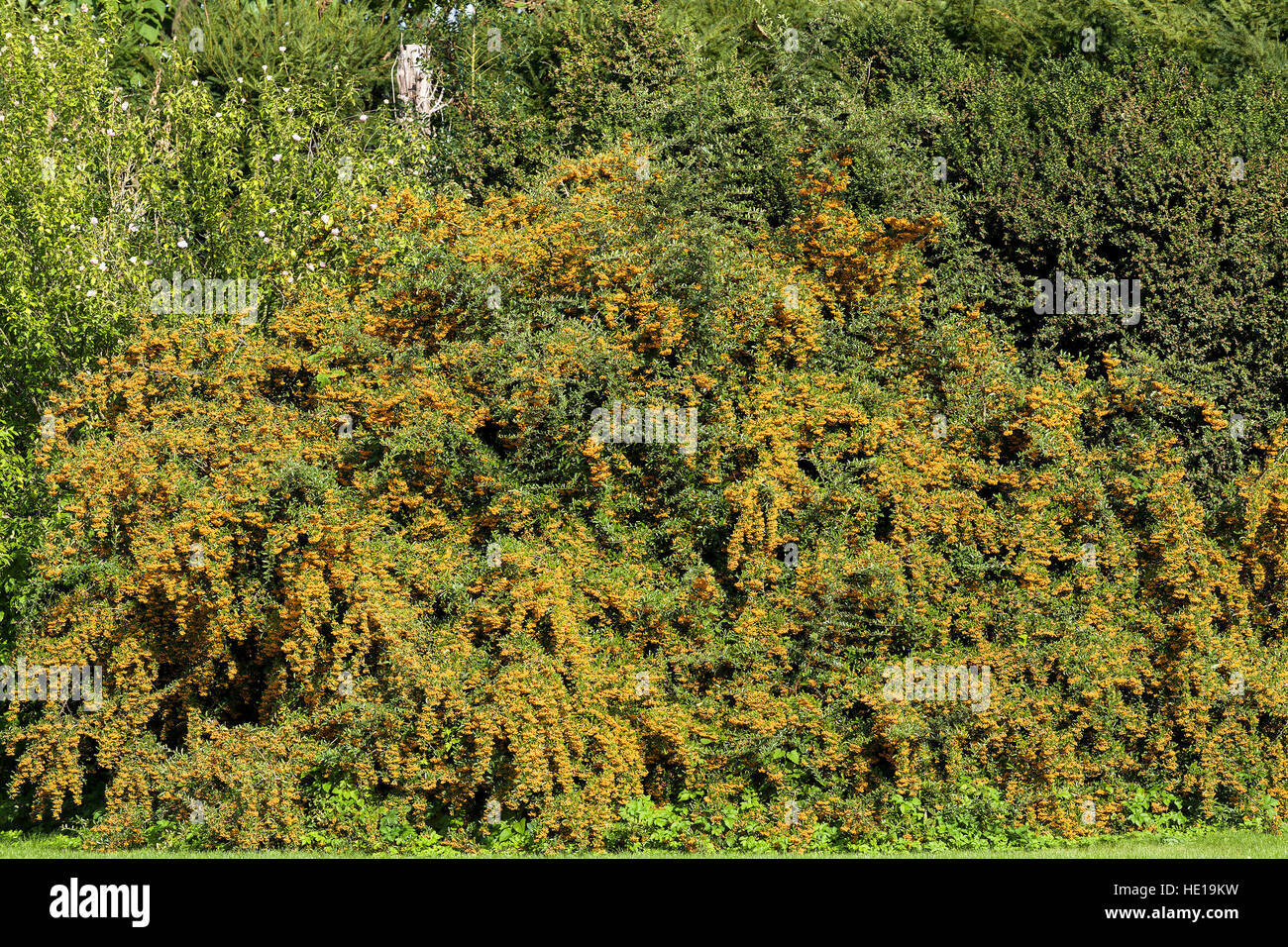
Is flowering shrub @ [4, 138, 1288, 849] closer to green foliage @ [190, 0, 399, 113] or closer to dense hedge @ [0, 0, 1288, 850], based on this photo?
dense hedge @ [0, 0, 1288, 850]

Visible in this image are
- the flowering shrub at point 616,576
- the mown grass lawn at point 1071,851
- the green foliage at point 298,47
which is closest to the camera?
the mown grass lawn at point 1071,851

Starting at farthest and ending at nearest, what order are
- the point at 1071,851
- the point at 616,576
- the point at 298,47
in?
1. the point at 298,47
2. the point at 616,576
3. the point at 1071,851

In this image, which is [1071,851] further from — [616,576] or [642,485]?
[642,485]

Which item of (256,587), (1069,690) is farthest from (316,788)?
(1069,690)

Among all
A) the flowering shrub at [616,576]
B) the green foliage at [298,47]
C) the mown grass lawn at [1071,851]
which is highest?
the green foliage at [298,47]

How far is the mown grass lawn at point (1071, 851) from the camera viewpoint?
9.66 metres

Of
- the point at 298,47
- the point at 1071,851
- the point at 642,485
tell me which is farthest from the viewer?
the point at 298,47

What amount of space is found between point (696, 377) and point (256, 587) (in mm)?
3524

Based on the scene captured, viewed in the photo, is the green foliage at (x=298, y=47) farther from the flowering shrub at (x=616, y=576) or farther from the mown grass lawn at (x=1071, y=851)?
the mown grass lawn at (x=1071, y=851)

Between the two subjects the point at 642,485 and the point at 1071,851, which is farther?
the point at 642,485

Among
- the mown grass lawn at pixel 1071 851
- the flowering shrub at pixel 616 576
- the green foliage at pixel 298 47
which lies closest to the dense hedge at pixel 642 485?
the flowering shrub at pixel 616 576

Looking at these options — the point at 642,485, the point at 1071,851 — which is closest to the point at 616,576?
the point at 642,485

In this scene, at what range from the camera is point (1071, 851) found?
995 centimetres

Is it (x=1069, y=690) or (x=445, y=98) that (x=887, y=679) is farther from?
(x=445, y=98)
